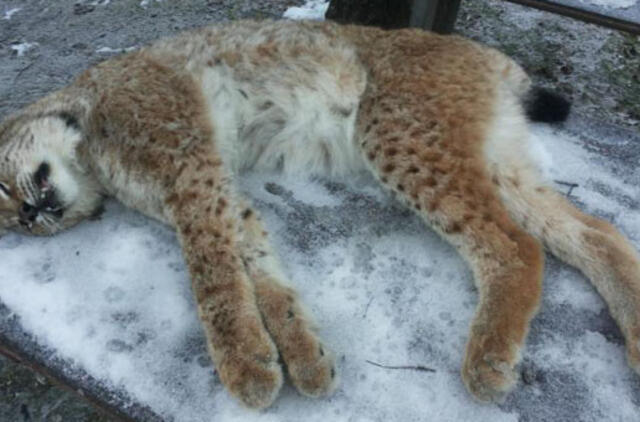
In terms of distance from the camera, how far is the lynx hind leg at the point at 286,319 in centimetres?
212

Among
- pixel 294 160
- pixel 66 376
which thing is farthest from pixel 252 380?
pixel 294 160

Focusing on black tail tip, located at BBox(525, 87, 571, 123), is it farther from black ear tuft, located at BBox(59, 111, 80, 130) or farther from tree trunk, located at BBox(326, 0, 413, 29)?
black ear tuft, located at BBox(59, 111, 80, 130)

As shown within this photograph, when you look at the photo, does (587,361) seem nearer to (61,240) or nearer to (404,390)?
(404,390)

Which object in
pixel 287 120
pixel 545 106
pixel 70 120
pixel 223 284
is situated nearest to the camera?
pixel 223 284

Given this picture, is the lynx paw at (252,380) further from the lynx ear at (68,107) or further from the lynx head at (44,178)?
the lynx ear at (68,107)

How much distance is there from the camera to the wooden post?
14.3 ft

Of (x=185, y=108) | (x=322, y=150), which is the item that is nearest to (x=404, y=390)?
(x=322, y=150)

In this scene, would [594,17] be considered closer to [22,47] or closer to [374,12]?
[374,12]

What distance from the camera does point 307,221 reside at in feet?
9.34

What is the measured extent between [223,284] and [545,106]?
6.64 ft

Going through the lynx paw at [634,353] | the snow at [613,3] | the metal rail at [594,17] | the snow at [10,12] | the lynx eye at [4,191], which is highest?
the snow at [613,3]


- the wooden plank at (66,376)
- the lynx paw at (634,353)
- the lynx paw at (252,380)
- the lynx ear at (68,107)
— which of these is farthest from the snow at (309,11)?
the lynx paw at (634,353)

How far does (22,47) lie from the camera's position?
195 inches

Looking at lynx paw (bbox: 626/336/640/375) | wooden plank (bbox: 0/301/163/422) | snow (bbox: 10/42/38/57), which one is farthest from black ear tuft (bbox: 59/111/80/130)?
lynx paw (bbox: 626/336/640/375)
